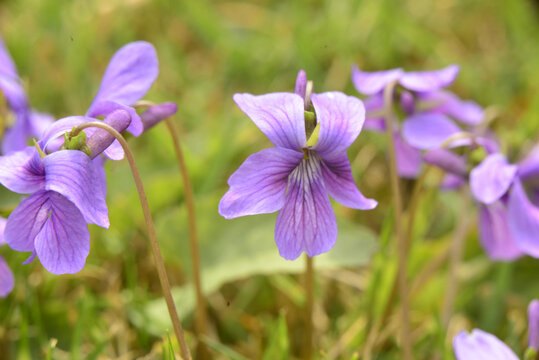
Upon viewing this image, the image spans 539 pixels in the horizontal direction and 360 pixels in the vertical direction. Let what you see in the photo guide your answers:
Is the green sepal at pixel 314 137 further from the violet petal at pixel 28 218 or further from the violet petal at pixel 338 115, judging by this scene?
the violet petal at pixel 28 218

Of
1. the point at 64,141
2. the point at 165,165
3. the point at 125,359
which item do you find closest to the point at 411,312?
the point at 125,359

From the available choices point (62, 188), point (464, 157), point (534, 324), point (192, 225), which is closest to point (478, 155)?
point (464, 157)

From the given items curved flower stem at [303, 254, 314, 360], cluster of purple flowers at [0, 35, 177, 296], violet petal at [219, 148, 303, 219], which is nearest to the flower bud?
cluster of purple flowers at [0, 35, 177, 296]

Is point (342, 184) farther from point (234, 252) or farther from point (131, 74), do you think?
point (234, 252)

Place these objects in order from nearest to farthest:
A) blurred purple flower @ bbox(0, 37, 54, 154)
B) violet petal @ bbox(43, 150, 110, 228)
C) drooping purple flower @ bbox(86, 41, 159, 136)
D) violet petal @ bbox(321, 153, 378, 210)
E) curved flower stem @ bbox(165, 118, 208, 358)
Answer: violet petal @ bbox(43, 150, 110, 228)
violet petal @ bbox(321, 153, 378, 210)
drooping purple flower @ bbox(86, 41, 159, 136)
curved flower stem @ bbox(165, 118, 208, 358)
blurred purple flower @ bbox(0, 37, 54, 154)

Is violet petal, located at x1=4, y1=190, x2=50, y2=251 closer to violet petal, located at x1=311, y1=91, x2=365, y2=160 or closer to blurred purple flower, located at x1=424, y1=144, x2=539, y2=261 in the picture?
violet petal, located at x1=311, y1=91, x2=365, y2=160

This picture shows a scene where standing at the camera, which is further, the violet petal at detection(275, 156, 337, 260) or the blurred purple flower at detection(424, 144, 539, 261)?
the blurred purple flower at detection(424, 144, 539, 261)

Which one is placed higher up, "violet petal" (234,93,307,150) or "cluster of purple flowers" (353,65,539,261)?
"violet petal" (234,93,307,150)
